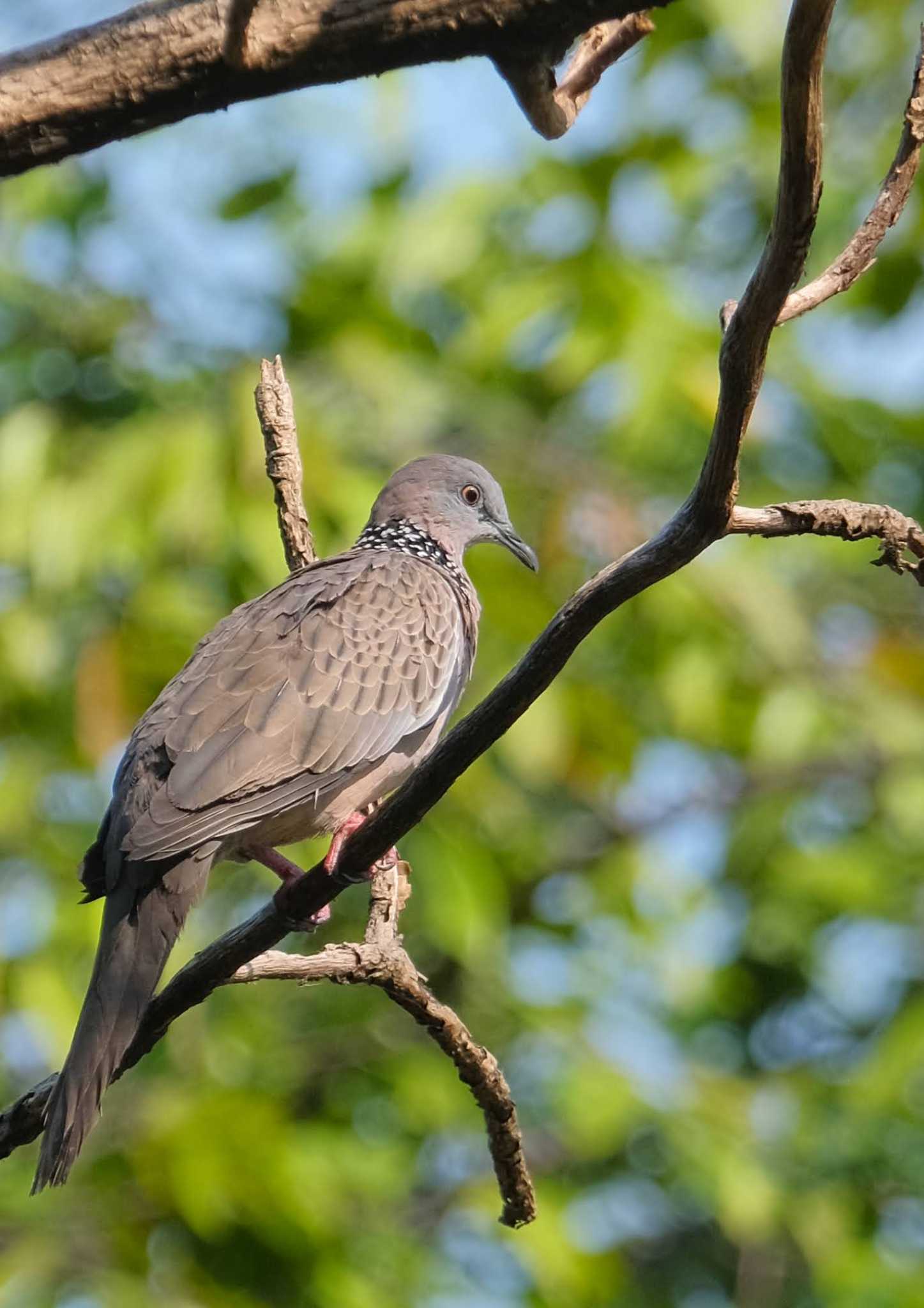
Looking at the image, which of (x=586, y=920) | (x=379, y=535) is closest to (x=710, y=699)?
(x=379, y=535)

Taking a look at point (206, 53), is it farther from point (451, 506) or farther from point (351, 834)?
point (451, 506)

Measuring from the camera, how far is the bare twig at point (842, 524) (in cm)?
253

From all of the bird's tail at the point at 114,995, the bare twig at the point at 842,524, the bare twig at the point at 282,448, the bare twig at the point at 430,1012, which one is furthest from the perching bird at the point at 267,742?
the bare twig at the point at 842,524

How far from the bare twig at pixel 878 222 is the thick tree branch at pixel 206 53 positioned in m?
0.45

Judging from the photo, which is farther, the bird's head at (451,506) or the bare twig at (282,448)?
the bird's head at (451,506)

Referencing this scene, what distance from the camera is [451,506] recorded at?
4941mm

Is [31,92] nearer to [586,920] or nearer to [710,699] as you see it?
[710,699]

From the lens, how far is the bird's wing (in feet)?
11.6

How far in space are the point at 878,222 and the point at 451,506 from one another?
8.42ft

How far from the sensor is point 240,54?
2355 mm

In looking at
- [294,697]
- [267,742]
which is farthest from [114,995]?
[294,697]

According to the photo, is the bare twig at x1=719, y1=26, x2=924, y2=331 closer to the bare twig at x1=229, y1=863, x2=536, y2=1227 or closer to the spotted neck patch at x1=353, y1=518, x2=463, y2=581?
the bare twig at x1=229, y1=863, x2=536, y2=1227

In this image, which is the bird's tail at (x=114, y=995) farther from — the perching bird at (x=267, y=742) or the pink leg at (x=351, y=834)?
the pink leg at (x=351, y=834)

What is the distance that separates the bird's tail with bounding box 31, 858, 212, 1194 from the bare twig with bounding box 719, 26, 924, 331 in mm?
1718
